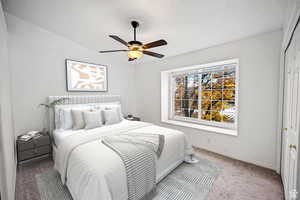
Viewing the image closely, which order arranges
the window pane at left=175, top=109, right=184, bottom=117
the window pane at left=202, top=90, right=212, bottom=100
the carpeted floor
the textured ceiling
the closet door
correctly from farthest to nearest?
the window pane at left=175, top=109, right=184, bottom=117 < the window pane at left=202, top=90, right=212, bottom=100 < the textured ceiling < the carpeted floor < the closet door

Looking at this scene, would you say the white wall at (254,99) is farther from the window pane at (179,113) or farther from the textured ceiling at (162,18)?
the window pane at (179,113)

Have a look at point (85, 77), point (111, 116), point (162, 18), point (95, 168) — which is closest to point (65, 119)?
point (111, 116)

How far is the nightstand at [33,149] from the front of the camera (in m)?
2.23

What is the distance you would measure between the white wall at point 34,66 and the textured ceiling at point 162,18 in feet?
0.71

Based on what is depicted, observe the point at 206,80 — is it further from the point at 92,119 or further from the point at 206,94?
the point at 92,119

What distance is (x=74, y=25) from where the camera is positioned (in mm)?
2553

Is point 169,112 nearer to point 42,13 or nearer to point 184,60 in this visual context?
point 184,60

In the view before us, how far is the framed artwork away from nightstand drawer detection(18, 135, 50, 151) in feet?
3.95

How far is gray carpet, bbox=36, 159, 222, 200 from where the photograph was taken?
1659mm

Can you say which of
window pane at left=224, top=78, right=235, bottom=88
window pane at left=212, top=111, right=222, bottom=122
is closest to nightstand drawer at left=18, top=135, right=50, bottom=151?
window pane at left=212, top=111, right=222, bottom=122

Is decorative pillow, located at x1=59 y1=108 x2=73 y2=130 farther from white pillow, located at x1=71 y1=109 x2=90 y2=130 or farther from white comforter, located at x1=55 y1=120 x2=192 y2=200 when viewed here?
white comforter, located at x1=55 y1=120 x2=192 y2=200

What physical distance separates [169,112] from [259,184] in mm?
2504

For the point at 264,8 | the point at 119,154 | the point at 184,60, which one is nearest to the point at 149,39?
the point at 184,60

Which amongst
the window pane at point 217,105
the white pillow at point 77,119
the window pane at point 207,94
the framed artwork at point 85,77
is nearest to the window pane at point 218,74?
the window pane at point 207,94
